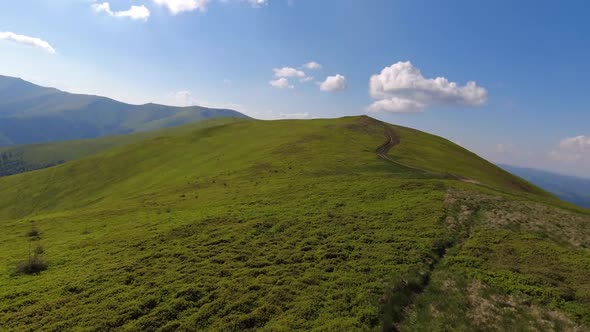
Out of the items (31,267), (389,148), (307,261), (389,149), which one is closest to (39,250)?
(31,267)

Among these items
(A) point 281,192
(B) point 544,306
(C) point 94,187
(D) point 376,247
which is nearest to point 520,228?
(B) point 544,306

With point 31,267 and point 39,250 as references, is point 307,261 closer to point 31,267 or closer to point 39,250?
point 31,267

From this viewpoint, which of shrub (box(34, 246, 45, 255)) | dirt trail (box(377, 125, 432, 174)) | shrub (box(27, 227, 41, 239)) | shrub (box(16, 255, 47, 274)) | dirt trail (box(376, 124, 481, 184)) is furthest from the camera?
dirt trail (box(377, 125, 432, 174))

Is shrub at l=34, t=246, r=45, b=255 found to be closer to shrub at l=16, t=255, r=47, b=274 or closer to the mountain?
the mountain

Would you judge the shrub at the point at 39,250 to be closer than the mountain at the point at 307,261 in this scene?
No

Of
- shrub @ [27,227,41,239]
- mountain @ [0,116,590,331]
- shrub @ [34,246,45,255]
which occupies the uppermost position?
mountain @ [0,116,590,331]

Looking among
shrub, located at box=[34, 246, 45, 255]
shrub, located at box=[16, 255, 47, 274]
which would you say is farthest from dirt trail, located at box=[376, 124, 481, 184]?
shrub, located at box=[34, 246, 45, 255]

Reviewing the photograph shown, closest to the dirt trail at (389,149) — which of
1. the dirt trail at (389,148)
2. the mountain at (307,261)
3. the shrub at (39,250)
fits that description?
the dirt trail at (389,148)

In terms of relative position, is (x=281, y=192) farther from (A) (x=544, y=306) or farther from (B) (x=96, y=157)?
(B) (x=96, y=157)

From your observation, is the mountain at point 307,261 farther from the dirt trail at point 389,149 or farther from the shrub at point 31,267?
the dirt trail at point 389,149
